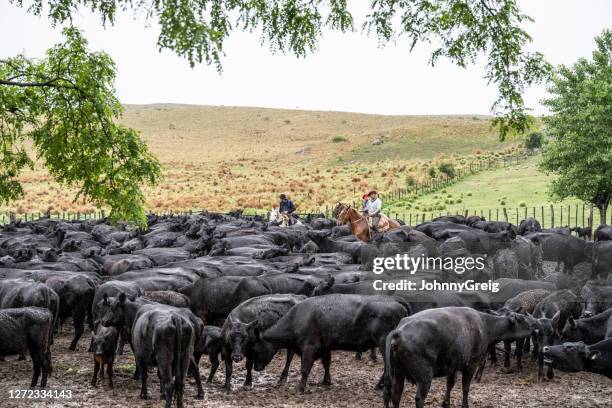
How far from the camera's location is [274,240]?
24.4 m

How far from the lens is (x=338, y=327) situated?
35.1 feet

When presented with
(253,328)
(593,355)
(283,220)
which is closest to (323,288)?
(253,328)

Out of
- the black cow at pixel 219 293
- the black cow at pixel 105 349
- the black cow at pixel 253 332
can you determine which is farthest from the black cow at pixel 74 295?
the black cow at pixel 253 332

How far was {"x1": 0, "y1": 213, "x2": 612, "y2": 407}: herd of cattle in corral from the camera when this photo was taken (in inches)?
361

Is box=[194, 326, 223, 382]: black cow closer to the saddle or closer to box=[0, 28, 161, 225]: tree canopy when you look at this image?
box=[0, 28, 161, 225]: tree canopy

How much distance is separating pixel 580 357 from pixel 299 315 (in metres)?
4.13

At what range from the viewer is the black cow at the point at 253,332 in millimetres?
10438

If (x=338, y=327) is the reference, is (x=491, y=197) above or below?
below

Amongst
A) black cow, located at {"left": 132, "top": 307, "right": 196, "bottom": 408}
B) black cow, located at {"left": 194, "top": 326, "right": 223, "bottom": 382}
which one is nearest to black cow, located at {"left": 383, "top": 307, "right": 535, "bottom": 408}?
black cow, located at {"left": 132, "top": 307, "right": 196, "bottom": 408}

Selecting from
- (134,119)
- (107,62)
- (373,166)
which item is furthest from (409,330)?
(134,119)

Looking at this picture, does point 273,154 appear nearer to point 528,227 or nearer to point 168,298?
point 528,227

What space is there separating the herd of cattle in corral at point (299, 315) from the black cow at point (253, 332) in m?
0.02

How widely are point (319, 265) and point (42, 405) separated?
28.0 ft

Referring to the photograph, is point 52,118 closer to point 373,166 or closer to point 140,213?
point 140,213
